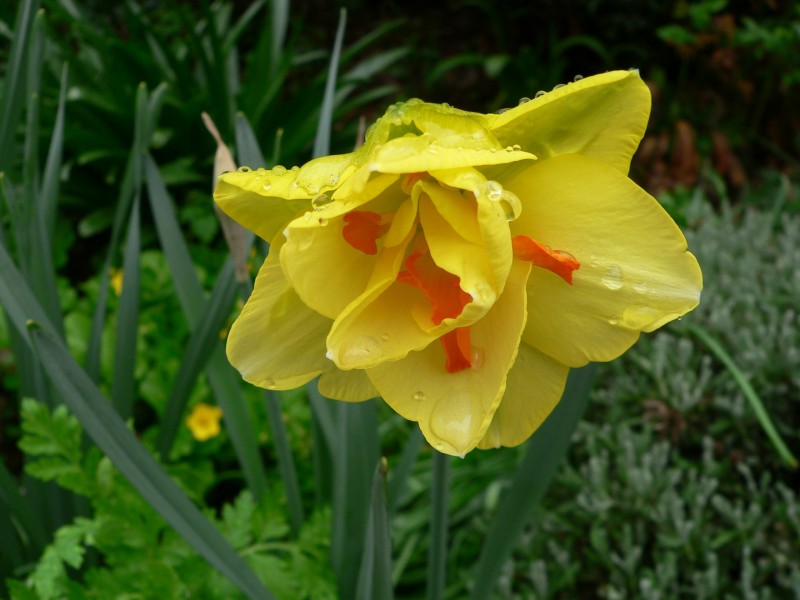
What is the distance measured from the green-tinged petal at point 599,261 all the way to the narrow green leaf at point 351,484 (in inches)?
16.2

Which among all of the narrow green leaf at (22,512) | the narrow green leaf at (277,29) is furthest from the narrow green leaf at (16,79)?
the narrow green leaf at (277,29)

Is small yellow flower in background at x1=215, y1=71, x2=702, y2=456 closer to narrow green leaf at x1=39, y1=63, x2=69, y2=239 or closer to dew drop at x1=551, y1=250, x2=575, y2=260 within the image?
dew drop at x1=551, y1=250, x2=575, y2=260

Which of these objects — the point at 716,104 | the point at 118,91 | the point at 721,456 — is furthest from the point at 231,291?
the point at 716,104

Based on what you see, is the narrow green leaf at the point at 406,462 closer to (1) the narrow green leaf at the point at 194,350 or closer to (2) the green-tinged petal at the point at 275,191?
(1) the narrow green leaf at the point at 194,350

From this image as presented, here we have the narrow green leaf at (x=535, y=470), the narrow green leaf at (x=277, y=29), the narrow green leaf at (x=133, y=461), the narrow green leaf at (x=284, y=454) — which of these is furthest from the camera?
the narrow green leaf at (x=277, y=29)

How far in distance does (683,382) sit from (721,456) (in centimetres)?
19

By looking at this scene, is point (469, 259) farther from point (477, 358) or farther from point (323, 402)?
point (323, 402)

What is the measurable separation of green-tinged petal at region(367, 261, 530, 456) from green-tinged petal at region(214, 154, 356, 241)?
0.54ft

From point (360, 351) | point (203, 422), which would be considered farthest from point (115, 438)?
point (203, 422)

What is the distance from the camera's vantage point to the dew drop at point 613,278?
65cm

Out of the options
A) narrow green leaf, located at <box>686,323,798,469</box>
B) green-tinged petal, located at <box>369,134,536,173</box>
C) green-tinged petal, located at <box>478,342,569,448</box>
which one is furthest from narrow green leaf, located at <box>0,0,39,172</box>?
narrow green leaf, located at <box>686,323,798,469</box>

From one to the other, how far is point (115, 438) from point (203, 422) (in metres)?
1.07

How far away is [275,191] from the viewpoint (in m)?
0.64

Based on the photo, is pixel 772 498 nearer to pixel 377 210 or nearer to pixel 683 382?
pixel 683 382
